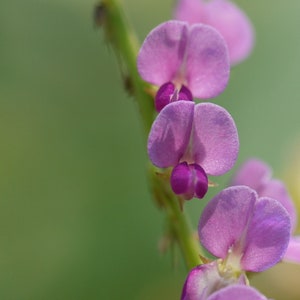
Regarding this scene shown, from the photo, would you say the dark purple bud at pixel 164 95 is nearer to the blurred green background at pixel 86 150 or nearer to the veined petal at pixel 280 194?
the veined petal at pixel 280 194

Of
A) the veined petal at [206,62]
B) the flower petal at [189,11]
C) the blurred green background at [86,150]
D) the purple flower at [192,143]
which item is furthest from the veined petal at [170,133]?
the blurred green background at [86,150]

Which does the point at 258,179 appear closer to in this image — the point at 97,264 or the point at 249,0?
the point at 97,264

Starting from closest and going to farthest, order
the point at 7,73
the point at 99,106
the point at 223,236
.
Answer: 1. the point at 223,236
2. the point at 7,73
3. the point at 99,106

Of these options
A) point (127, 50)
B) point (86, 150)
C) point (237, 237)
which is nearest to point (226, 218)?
point (237, 237)

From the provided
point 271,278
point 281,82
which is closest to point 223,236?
point 271,278

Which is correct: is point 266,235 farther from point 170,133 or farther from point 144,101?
point 144,101
